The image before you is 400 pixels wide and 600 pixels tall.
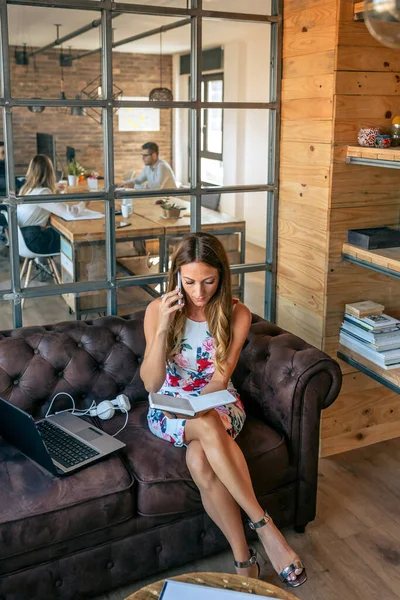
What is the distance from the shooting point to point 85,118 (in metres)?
2.70

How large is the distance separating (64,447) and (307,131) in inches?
68.1

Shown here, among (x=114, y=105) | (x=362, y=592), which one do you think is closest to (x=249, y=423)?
(x=362, y=592)

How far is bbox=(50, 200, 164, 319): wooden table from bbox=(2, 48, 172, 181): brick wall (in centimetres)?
23

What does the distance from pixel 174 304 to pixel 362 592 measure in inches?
47.7

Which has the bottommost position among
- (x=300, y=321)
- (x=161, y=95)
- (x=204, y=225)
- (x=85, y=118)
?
(x=300, y=321)

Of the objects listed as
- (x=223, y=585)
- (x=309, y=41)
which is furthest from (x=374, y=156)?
(x=223, y=585)

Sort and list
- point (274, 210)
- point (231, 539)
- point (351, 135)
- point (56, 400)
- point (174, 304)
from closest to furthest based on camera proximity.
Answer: point (231, 539) → point (174, 304) → point (56, 400) → point (351, 135) → point (274, 210)

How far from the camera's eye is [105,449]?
231cm

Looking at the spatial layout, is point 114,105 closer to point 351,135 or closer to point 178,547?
point 351,135

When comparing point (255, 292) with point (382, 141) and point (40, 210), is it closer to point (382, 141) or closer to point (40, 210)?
point (382, 141)

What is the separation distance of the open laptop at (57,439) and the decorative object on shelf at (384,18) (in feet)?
4.88

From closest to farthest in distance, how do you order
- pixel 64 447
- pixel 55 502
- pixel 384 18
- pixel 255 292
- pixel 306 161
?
pixel 384 18, pixel 55 502, pixel 64 447, pixel 306 161, pixel 255 292

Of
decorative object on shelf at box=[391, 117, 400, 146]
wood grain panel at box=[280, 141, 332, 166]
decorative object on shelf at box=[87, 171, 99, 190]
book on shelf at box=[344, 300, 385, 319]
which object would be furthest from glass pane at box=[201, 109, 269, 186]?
book on shelf at box=[344, 300, 385, 319]

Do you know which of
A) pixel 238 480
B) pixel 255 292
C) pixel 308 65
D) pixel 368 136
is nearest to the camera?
pixel 238 480
